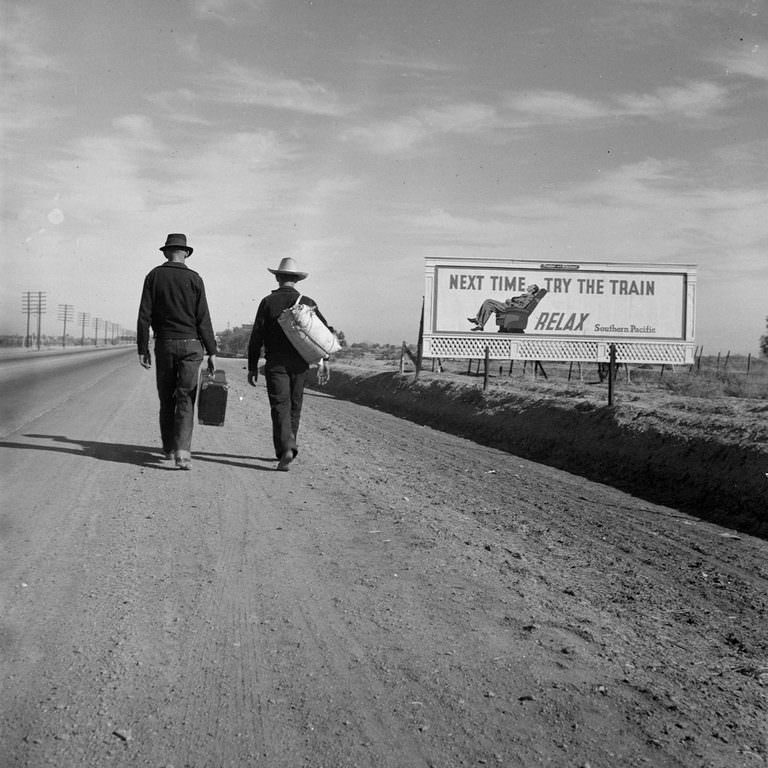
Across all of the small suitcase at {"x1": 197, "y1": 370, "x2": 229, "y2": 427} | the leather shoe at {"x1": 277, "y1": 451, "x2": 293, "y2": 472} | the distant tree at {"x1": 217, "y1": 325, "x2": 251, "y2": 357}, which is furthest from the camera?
the distant tree at {"x1": 217, "y1": 325, "x2": 251, "y2": 357}

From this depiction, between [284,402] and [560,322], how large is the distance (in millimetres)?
23436

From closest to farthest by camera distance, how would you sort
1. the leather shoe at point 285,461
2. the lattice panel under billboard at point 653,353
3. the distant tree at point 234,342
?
the leather shoe at point 285,461, the lattice panel under billboard at point 653,353, the distant tree at point 234,342

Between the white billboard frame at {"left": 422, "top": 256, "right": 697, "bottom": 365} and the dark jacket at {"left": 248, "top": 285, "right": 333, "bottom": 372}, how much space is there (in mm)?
21137

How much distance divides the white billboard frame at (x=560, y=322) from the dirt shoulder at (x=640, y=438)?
9750mm

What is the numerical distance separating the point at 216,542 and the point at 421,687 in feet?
7.80

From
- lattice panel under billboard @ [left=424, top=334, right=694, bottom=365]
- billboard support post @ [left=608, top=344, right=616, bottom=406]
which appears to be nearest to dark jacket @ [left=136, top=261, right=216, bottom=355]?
billboard support post @ [left=608, top=344, right=616, bottom=406]

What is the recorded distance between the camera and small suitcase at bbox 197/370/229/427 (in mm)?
8773

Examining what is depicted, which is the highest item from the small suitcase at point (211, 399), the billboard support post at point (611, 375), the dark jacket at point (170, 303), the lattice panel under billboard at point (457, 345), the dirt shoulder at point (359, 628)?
the lattice panel under billboard at point (457, 345)

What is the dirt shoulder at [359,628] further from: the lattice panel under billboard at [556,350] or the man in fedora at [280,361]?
the lattice panel under billboard at [556,350]

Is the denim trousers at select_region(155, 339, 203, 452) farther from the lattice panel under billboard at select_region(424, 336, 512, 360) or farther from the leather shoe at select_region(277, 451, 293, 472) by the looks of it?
the lattice panel under billboard at select_region(424, 336, 512, 360)

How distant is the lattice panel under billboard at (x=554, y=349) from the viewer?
2961 cm

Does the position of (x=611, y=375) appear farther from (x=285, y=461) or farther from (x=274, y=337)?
(x=285, y=461)

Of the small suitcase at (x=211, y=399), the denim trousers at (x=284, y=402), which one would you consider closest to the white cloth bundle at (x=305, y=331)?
the denim trousers at (x=284, y=402)

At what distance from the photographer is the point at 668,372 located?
123ft
